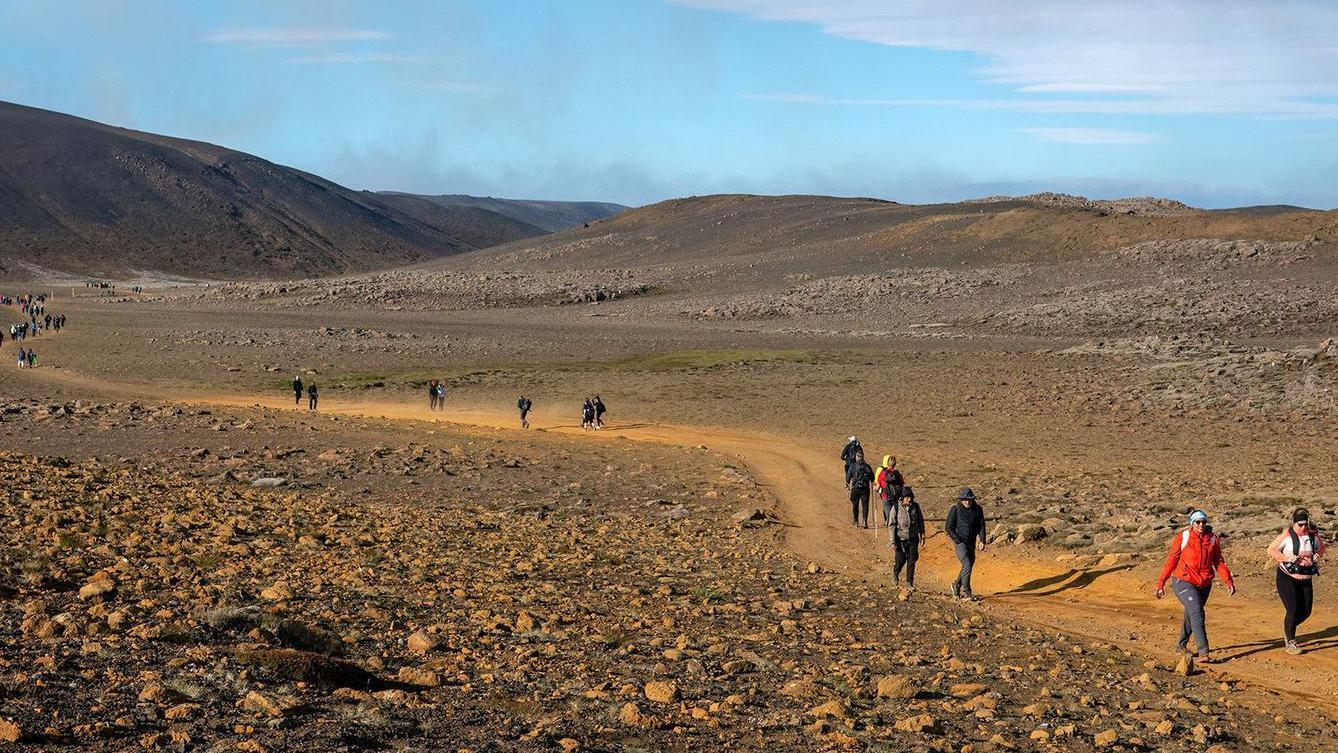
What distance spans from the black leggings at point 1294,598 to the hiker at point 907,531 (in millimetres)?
4349

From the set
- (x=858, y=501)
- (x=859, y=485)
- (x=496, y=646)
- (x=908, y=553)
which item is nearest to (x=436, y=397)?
(x=858, y=501)

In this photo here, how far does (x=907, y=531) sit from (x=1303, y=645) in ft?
15.3

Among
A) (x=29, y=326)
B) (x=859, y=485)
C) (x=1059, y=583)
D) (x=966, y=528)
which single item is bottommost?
(x=1059, y=583)

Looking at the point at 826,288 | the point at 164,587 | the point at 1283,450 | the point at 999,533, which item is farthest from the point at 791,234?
the point at 164,587

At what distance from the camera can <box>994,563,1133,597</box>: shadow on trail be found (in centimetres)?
1630

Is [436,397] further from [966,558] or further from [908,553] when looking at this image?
[966,558]

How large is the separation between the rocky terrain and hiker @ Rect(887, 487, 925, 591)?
822 millimetres

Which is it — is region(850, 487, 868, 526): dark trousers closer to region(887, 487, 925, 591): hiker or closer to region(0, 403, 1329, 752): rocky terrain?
region(0, 403, 1329, 752): rocky terrain

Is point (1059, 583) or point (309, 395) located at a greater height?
point (309, 395)

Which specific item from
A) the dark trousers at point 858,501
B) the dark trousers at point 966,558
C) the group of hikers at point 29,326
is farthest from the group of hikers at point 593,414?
the group of hikers at point 29,326

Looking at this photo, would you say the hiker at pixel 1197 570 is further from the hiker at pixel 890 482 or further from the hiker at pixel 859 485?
the hiker at pixel 859 485

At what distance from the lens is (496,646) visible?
1087 cm

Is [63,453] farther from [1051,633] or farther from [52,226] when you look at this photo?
[52,226]

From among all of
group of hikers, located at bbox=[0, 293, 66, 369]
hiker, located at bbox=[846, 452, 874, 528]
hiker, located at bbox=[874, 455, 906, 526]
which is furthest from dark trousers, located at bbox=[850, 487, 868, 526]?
group of hikers, located at bbox=[0, 293, 66, 369]
